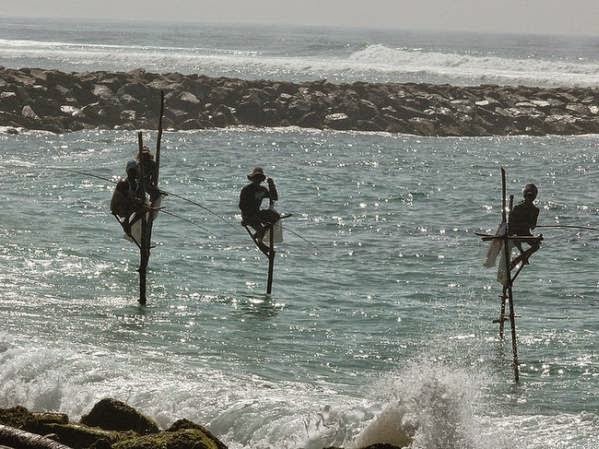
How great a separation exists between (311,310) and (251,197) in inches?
86.0

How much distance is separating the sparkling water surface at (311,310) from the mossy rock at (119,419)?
1.20 m

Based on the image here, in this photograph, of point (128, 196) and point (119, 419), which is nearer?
point (119, 419)

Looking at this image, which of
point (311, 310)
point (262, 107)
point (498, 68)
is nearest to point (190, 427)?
point (311, 310)

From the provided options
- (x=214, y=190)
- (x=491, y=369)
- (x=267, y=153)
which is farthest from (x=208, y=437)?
(x=267, y=153)

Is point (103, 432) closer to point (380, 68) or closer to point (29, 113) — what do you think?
point (29, 113)

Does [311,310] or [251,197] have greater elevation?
[251,197]

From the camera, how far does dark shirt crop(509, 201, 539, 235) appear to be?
60.6 feet

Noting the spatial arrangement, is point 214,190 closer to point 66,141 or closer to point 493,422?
point 66,141

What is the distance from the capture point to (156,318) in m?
20.2

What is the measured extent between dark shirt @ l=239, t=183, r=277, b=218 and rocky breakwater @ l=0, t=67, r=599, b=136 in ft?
79.1

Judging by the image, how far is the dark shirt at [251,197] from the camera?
21562 millimetres

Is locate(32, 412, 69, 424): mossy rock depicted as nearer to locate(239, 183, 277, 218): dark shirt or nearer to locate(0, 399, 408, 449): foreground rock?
locate(0, 399, 408, 449): foreground rock

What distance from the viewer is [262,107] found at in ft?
163

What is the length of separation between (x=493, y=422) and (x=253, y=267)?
10301 mm
